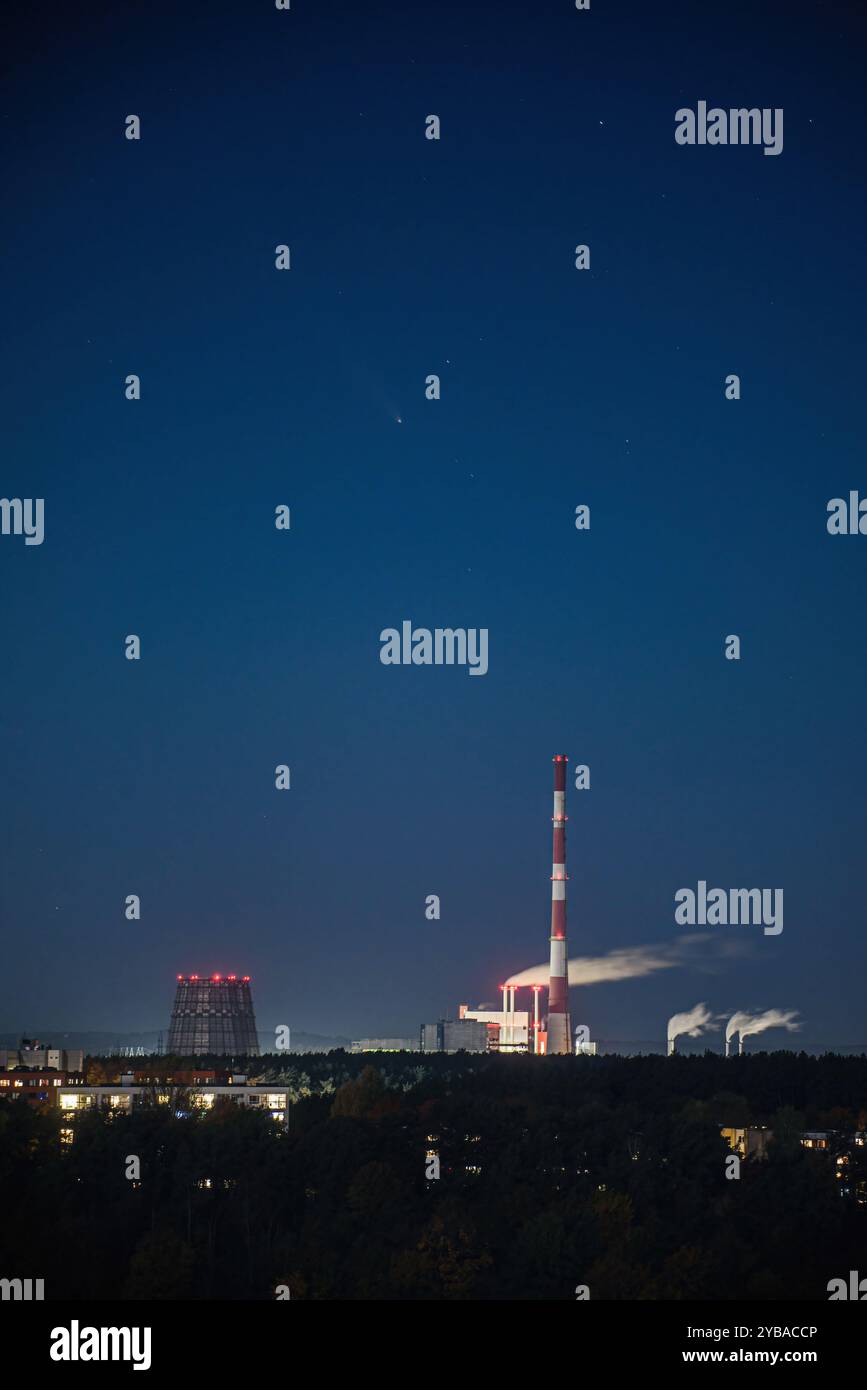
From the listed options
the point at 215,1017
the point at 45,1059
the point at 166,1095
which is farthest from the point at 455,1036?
the point at 166,1095

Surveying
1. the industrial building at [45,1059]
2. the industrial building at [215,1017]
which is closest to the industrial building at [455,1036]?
the industrial building at [215,1017]

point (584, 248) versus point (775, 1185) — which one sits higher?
point (584, 248)

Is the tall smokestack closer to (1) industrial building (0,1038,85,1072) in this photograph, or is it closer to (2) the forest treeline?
(1) industrial building (0,1038,85,1072)

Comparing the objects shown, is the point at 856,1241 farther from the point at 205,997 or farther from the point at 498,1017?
the point at 205,997
